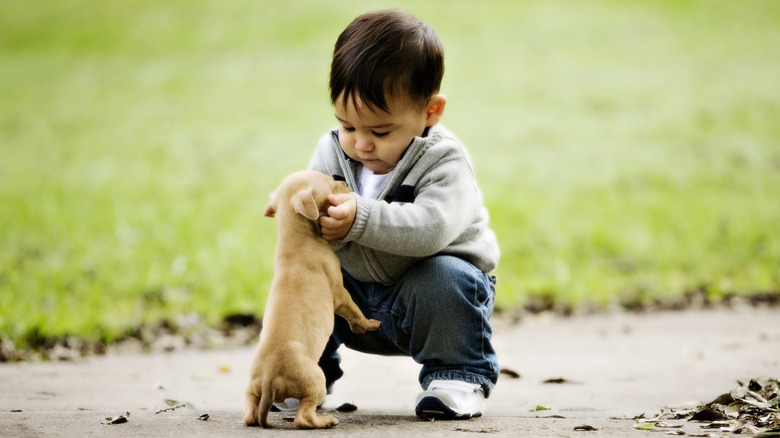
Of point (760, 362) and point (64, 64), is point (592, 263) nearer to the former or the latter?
point (760, 362)

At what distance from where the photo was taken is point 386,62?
2908 mm

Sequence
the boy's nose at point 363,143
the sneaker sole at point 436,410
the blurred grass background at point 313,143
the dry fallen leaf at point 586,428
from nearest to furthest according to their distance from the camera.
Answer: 1. the dry fallen leaf at point 586,428
2. the sneaker sole at point 436,410
3. the boy's nose at point 363,143
4. the blurred grass background at point 313,143

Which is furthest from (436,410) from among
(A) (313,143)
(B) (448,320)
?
(A) (313,143)

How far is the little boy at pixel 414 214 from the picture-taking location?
2889 millimetres

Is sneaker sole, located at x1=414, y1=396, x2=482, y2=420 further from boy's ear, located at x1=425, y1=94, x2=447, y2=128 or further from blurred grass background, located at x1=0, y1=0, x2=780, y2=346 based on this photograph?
blurred grass background, located at x1=0, y1=0, x2=780, y2=346

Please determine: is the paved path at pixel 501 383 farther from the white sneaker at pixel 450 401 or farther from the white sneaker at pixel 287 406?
the white sneaker at pixel 287 406

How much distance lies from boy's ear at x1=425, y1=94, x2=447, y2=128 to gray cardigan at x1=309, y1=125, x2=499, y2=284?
0.03m

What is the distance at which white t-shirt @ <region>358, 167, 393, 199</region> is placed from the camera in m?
3.14

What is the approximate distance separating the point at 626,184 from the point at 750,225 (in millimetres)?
1997

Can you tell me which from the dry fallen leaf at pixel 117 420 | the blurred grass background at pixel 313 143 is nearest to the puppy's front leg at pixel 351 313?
the dry fallen leaf at pixel 117 420

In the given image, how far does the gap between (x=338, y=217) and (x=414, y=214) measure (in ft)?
0.94

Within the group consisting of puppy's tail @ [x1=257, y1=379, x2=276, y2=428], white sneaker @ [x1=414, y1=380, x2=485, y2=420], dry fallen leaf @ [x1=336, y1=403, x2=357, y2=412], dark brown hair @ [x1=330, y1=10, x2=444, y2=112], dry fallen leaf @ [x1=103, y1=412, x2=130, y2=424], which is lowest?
dry fallen leaf @ [x1=336, y1=403, x2=357, y2=412]

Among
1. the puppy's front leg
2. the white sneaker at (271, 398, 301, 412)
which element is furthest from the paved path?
the puppy's front leg

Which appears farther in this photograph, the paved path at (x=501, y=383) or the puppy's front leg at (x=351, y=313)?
the puppy's front leg at (x=351, y=313)
